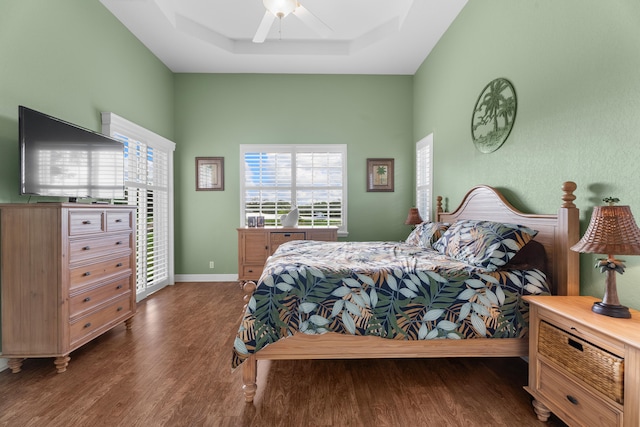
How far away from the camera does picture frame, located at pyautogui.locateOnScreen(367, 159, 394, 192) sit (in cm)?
471

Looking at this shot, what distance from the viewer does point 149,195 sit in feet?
13.2

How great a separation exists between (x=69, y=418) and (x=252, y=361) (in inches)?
39.3

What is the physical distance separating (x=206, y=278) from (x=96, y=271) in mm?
2336

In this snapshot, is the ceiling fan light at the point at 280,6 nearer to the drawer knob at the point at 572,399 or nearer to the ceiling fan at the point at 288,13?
the ceiling fan at the point at 288,13

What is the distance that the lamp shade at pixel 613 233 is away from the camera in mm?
1313

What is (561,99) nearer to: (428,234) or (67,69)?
(428,234)

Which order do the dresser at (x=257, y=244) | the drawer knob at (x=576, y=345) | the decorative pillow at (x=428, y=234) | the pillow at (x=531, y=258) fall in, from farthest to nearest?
the dresser at (x=257, y=244) → the decorative pillow at (x=428, y=234) → the pillow at (x=531, y=258) → the drawer knob at (x=576, y=345)

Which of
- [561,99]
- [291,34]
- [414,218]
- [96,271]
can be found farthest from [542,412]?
[291,34]

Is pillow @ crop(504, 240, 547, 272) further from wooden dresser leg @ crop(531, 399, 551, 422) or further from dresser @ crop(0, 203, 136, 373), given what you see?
dresser @ crop(0, 203, 136, 373)

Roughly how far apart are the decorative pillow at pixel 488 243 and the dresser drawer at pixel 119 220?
2772mm

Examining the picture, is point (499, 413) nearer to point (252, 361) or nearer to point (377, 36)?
point (252, 361)

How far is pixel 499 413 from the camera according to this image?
5.55ft

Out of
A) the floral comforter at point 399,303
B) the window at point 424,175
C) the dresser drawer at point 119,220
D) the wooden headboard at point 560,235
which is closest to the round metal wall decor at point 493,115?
the wooden headboard at point 560,235

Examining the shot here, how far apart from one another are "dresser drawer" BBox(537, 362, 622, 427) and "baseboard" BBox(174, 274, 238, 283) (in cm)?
395
